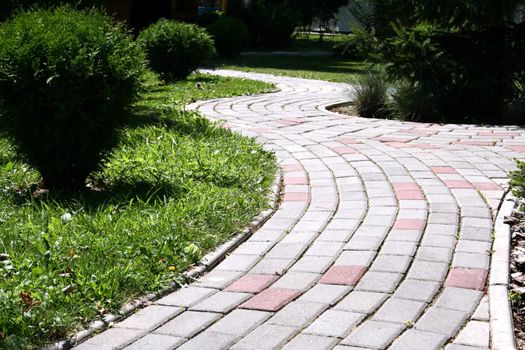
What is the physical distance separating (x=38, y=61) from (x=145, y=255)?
1.83 meters

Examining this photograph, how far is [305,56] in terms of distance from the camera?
26.8m

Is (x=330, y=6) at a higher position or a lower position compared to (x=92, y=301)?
higher

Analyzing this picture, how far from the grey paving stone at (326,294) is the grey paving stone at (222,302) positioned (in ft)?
1.01

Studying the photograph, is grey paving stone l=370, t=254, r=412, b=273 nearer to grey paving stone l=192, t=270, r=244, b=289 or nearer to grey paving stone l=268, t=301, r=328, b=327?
grey paving stone l=268, t=301, r=328, b=327

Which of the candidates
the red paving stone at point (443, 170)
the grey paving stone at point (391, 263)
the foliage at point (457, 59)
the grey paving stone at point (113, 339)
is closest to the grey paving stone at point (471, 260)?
A: the grey paving stone at point (391, 263)

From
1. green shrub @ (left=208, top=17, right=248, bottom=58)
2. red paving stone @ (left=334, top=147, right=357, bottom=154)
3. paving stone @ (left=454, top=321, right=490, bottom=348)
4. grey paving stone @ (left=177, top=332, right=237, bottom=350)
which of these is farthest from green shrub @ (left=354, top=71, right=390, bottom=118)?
green shrub @ (left=208, top=17, right=248, bottom=58)

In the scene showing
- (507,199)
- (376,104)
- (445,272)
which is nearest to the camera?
(445,272)

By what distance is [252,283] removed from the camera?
4141 millimetres

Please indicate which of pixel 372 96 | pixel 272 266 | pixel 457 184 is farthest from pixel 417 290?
pixel 372 96

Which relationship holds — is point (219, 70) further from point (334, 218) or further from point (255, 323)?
point (255, 323)

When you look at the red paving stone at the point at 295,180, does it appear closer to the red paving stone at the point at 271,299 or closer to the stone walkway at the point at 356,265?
the stone walkway at the point at 356,265

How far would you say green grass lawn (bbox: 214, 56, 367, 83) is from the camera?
18.1 meters

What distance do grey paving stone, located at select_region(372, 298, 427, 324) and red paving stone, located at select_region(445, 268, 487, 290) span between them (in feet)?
1.17

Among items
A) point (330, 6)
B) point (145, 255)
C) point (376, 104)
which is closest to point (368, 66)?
point (376, 104)
